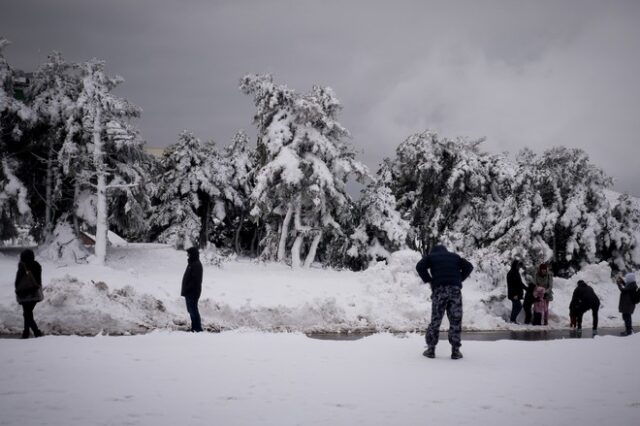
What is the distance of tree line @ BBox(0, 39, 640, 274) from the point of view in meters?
25.8

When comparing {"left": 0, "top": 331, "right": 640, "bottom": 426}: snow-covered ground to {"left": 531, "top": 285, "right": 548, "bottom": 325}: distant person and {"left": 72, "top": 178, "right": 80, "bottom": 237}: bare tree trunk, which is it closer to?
{"left": 531, "top": 285, "right": 548, "bottom": 325}: distant person

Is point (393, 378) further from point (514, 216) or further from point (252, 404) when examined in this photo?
point (514, 216)

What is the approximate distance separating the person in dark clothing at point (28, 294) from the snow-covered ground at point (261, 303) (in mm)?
1925

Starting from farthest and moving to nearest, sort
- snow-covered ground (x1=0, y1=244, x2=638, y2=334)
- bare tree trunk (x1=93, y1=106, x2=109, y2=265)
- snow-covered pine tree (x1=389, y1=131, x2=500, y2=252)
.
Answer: snow-covered pine tree (x1=389, y1=131, x2=500, y2=252) < bare tree trunk (x1=93, y1=106, x2=109, y2=265) < snow-covered ground (x1=0, y1=244, x2=638, y2=334)

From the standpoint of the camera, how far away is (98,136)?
25562 millimetres

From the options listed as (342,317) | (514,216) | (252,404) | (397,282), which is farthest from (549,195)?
(252,404)

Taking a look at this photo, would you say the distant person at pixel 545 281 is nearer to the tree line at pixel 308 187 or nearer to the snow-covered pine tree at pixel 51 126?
the tree line at pixel 308 187

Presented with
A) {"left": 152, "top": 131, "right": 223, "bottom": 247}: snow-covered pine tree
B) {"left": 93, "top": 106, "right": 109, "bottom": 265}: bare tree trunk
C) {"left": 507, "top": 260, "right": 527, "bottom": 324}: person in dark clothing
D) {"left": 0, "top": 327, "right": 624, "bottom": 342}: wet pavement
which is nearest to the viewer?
{"left": 0, "top": 327, "right": 624, "bottom": 342}: wet pavement

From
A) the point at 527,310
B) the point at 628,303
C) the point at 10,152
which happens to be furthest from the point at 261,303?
the point at 10,152

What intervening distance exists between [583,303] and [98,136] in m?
23.1

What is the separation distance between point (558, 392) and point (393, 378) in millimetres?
2063

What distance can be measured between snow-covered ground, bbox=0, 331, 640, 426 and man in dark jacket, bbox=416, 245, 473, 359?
15.1 inches

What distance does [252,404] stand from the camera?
5.37m

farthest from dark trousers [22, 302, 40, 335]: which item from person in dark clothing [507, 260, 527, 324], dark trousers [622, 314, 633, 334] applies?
dark trousers [622, 314, 633, 334]
